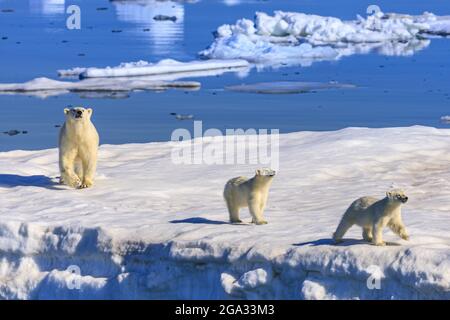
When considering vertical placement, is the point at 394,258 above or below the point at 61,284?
above

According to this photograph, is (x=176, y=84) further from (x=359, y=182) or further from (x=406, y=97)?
(x=359, y=182)

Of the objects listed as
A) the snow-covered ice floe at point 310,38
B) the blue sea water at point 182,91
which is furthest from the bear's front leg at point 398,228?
the snow-covered ice floe at point 310,38

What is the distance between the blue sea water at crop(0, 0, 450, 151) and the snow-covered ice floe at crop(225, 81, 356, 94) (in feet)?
1.22

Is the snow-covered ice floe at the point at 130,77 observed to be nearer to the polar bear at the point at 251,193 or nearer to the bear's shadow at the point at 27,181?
the bear's shadow at the point at 27,181

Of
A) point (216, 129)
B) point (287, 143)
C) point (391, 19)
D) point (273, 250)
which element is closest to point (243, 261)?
point (273, 250)

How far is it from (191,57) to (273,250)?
73.8ft

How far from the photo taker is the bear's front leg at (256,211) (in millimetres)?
9508

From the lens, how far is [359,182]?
39.3 ft

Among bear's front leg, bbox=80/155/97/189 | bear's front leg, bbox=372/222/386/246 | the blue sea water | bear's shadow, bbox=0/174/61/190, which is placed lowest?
the blue sea water

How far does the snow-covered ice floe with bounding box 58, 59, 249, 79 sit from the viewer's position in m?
26.3

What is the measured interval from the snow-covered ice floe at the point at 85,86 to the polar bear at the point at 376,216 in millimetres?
16258

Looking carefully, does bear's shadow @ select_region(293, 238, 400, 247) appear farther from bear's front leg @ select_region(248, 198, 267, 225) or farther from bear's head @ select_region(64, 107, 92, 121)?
bear's head @ select_region(64, 107, 92, 121)

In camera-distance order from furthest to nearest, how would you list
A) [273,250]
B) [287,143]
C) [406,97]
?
1. [406,97]
2. [287,143]
3. [273,250]

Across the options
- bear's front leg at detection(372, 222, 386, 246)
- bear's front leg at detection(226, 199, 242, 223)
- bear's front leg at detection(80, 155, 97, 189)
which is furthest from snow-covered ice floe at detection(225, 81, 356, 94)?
bear's front leg at detection(372, 222, 386, 246)
